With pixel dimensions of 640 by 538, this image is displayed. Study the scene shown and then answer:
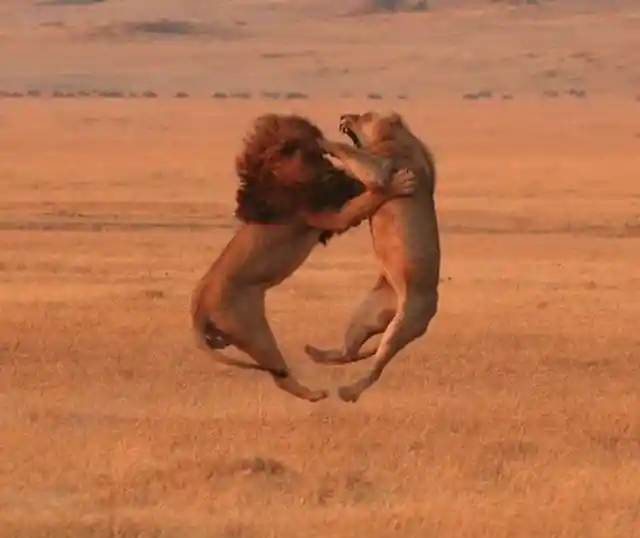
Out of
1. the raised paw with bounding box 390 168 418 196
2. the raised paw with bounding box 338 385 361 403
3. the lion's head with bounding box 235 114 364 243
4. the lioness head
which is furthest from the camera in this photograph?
the raised paw with bounding box 338 385 361 403

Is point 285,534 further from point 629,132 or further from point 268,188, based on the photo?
point 629,132

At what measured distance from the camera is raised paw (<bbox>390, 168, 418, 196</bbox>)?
7.82m

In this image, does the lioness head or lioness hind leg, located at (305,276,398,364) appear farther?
lioness hind leg, located at (305,276,398,364)

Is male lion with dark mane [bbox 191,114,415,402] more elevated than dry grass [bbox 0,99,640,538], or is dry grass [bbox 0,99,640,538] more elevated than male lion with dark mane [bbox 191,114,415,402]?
male lion with dark mane [bbox 191,114,415,402]

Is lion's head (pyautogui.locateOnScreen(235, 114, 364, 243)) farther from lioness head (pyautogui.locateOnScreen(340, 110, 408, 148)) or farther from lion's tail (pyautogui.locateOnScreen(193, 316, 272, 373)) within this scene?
lion's tail (pyautogui.locateOnScreen(193, 316, 272, 373))

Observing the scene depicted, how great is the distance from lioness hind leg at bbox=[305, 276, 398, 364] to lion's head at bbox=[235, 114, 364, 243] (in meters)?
0.39

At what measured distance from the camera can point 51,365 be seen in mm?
14164

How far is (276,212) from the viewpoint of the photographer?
7820mm

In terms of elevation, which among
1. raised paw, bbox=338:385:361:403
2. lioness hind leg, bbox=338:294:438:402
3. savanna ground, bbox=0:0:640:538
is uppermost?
lioness hind leg, bbox=338:294:438:402

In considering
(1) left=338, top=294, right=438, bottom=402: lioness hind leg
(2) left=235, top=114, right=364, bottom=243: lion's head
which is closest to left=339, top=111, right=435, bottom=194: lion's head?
(2) left=235, top=114, right=364, bottom=243: lion's head

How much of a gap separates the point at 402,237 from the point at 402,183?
20 cm

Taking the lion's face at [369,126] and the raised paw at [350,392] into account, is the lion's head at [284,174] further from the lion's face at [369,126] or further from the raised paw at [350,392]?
the raised paw at [350,392]

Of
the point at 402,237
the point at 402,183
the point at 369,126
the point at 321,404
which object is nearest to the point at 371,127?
Result: the point at 369,126

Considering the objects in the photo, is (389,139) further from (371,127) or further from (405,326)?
(405,326)
